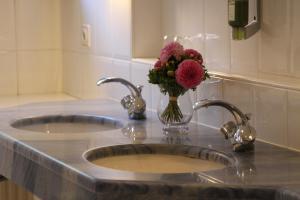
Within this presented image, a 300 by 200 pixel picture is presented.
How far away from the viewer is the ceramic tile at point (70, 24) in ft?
8.95

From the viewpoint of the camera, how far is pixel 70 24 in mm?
2783

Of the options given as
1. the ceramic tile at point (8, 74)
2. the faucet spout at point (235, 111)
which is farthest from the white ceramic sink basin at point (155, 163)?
the ceramic tile at point (8, 74)

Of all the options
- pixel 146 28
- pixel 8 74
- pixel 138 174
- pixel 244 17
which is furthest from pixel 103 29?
pixel 138 174

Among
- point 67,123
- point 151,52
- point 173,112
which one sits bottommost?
point 67,123

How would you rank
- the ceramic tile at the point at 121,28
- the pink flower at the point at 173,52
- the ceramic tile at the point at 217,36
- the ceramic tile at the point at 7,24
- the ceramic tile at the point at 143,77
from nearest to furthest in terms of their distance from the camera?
the pink flower at the point at 173,52 → the ceramic tile at the point at 217,36 → the ceramic tile at the point at 143,77 → the ceramic tile at the point at 121,28 → the ceramic tile at the point at 7,24

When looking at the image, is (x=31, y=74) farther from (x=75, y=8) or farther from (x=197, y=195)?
(x=197, y=195)

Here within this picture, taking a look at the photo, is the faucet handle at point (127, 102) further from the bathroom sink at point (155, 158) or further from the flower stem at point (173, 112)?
the bathroom sink at point (155, 158)

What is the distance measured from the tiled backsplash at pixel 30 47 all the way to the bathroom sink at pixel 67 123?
72 cm

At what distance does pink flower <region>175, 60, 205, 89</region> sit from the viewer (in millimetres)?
1729

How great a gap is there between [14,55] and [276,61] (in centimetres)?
138

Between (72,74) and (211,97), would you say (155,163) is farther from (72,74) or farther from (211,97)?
(72,74)

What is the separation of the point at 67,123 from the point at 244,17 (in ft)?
2.34

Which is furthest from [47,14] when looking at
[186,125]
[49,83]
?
[186,125]

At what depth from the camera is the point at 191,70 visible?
173cm
